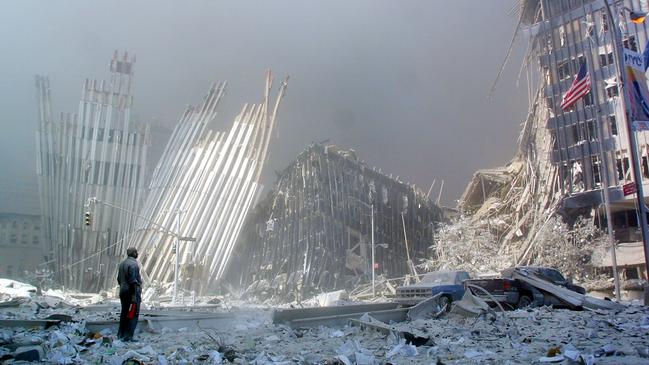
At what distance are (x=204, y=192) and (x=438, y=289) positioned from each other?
1082 inches

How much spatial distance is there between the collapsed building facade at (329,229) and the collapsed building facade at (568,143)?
23.4ft

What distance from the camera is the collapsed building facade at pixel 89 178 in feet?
136

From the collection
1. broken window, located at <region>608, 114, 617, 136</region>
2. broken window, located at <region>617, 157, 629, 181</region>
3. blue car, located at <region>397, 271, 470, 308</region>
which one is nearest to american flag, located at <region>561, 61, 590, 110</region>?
blue car, located at <region>397, 271, 470, 308</region>

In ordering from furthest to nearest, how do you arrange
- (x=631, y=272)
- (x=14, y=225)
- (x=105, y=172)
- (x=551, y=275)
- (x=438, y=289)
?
(x=14, y=225) → (x=105, y=172) → (x=631, y=272) → (x=551, y=275) → (x=438, y=289)

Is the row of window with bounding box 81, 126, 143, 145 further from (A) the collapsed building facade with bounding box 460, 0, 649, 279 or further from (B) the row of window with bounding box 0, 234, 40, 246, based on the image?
(A) the collapsed building facade with bounding box 460, 0, 649, 279

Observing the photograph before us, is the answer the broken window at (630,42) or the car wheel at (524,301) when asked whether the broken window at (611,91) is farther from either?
the car wheel at (524,301)

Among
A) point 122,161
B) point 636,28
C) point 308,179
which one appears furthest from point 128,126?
point 636,28

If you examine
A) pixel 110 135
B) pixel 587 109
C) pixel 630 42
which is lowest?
pixel 110 135

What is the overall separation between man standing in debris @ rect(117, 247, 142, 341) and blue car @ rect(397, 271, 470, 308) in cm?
908

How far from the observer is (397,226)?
45750 millimetres

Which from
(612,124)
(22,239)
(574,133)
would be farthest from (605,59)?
(22,239)

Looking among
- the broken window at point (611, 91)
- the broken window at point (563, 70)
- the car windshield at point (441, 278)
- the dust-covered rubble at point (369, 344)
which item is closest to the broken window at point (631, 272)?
the broken window at point (611, 91)

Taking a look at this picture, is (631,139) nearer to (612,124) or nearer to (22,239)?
(612,124)

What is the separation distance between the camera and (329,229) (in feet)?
135
